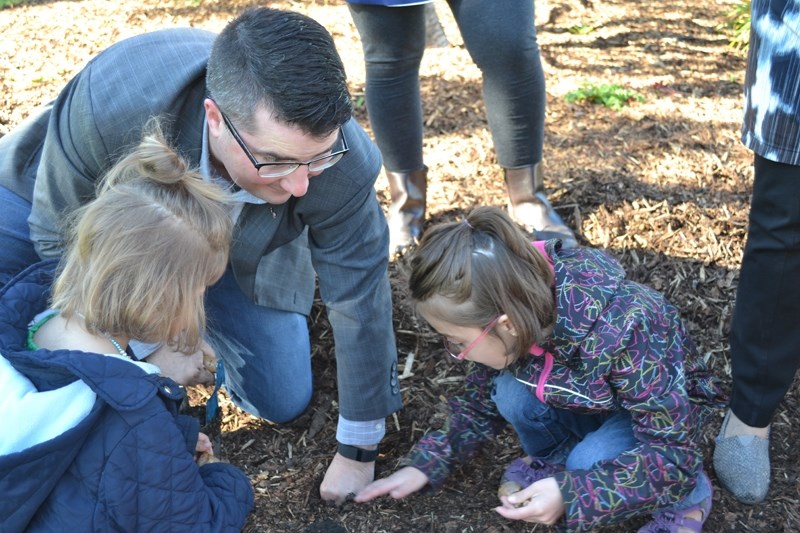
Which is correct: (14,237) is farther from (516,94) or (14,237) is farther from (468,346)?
(516,94)

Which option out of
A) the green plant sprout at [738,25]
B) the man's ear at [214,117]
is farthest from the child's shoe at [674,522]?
the green plant sprout at [738,25]

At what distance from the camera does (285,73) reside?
174 centimetres

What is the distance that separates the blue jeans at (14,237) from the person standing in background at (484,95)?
1.24 m

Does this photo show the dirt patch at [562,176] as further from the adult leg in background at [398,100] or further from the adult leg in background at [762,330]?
the adult leg in background at [398,100]

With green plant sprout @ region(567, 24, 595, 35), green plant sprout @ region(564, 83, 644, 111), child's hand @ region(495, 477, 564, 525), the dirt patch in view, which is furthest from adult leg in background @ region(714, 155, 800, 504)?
green plant sprout @ region(567, 24, 595, 35)

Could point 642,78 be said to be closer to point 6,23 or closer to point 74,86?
point 74,86

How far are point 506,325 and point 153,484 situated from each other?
0.84m

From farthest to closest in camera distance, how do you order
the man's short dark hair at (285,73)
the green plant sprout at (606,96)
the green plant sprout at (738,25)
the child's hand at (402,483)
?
the green plant sprout at (738,25), the green plant sprout at (606,96), the child's hand at (402,483), the man's short dark hair at (285,73)

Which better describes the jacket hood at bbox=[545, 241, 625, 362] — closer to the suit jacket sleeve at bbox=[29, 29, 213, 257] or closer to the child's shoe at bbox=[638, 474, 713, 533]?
the child's shoe at bbox=[638, 474, 713, 533]

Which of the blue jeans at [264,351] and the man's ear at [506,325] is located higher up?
the man's ear at [506,325]

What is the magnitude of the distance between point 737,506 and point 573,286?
0.96 meters

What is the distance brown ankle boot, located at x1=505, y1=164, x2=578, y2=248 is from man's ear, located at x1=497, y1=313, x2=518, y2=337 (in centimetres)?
116

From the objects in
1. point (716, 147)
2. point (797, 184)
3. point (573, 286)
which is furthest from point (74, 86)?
point (716, 147)

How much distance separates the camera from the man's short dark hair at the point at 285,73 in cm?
174
